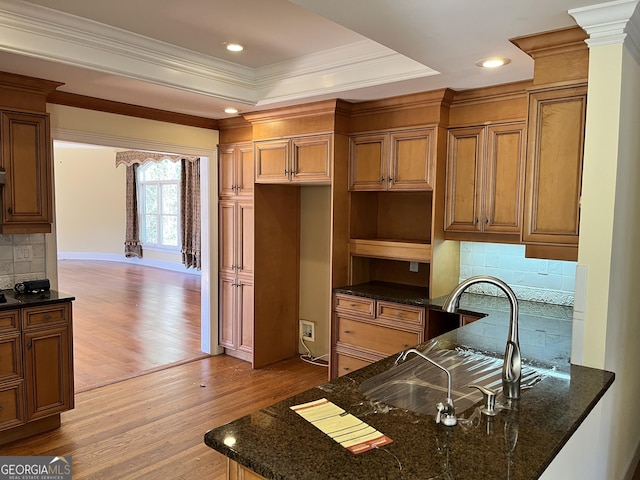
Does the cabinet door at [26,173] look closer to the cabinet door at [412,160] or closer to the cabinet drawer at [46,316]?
the cabinet drawer at [46,316]

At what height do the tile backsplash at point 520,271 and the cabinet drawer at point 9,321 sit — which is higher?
the tile backsplash at point 520,271

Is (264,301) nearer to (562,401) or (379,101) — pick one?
(379,101)

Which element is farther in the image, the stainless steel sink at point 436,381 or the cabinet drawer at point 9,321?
the cabinet drawer at point 9,321

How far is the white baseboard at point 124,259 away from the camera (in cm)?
1024

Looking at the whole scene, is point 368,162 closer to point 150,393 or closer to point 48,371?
point 150,393

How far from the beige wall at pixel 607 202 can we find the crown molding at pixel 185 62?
3.83 feet

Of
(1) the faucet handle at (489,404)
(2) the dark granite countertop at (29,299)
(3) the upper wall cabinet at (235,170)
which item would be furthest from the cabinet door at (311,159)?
(1) the faucet handle at (489,404)

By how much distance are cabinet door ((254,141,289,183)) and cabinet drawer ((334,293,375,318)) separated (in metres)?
1.20

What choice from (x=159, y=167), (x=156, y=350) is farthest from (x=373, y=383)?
(x=159, y=167)

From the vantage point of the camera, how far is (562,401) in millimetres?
1742

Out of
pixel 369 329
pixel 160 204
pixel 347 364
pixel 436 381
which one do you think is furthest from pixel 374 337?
pixel 160 204

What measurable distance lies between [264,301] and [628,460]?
315cm

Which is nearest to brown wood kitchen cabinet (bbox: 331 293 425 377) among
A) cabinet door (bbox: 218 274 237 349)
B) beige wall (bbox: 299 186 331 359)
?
beige wall (bbox: 299 186 331 359)

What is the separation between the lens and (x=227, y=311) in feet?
16.3
